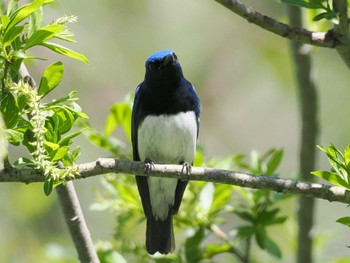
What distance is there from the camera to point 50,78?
3.07 m

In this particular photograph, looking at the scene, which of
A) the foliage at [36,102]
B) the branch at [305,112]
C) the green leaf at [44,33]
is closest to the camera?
the foliage at [36,102]

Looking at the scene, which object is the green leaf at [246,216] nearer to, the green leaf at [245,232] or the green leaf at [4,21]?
the green leaf at [245,232]

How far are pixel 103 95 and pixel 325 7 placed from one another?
492 centimetres

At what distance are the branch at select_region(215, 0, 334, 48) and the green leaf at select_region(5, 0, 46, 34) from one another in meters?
0.94

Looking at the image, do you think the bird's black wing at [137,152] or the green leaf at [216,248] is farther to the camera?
the bird's black wing at [137,152]

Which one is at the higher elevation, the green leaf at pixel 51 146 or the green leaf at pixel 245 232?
the green leaf at pixel 51 146

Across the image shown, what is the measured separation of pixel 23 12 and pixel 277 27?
1.22 m

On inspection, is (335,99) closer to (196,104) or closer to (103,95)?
(103,95)

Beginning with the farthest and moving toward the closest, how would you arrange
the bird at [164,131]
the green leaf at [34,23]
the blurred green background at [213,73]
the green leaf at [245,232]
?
1. the blurred green background at [213,73]
2. the bird at [164,131]
3. the green leaf at [245,232]
4. the green leaf at [34,23]

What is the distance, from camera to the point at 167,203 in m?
5.00

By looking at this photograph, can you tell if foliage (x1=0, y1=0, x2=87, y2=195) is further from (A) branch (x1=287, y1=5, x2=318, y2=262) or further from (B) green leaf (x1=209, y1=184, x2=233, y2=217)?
(A) branch (x1=287, y1=5, x2=318, y2=262)

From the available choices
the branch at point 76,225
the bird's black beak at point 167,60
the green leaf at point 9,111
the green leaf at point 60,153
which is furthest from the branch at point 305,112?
the green leaf at point 9,111

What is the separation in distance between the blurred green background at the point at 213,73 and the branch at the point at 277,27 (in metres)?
4.00

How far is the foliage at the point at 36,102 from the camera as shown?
2732 mm
